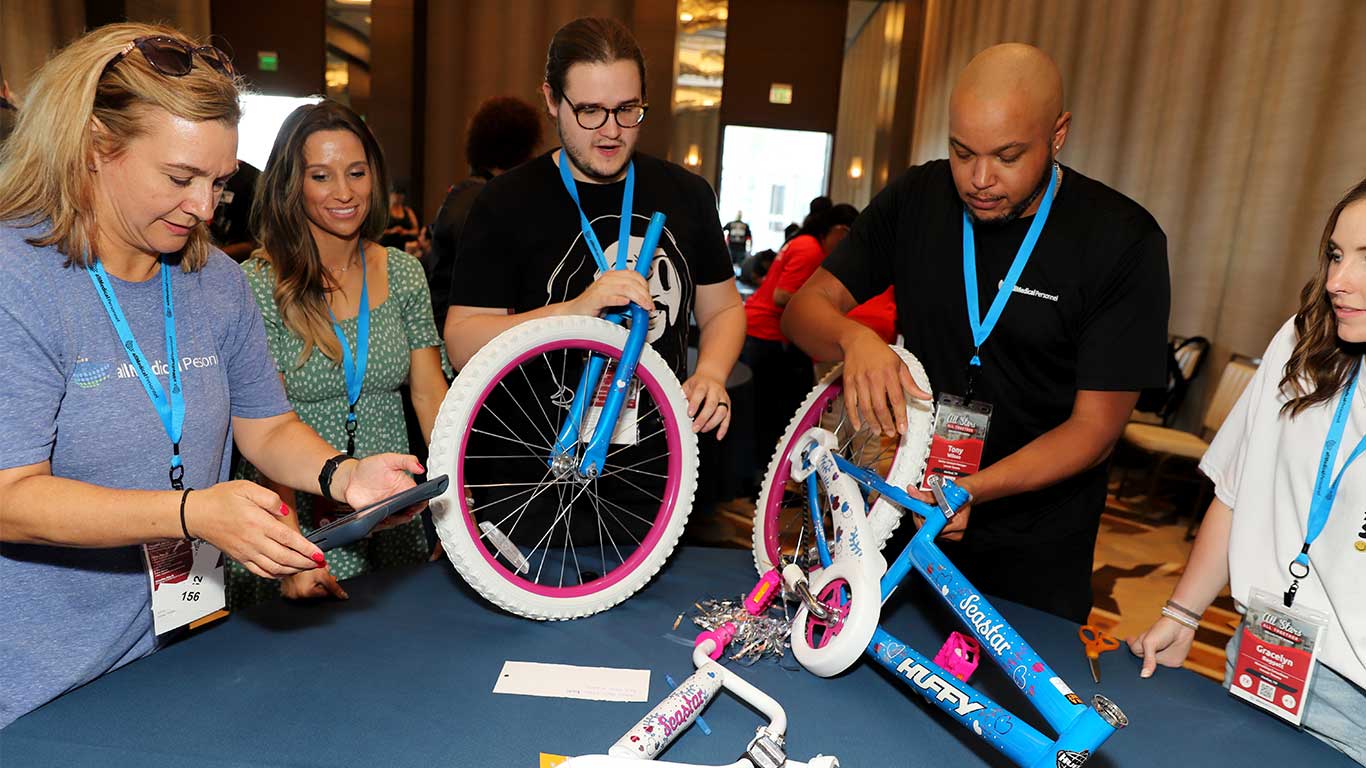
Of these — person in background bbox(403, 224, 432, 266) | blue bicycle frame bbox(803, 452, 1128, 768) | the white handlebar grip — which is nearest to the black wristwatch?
the white handlebar grip

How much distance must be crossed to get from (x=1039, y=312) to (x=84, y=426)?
1566 mm

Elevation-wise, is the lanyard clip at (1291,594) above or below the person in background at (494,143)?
below

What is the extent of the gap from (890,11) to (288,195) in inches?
383

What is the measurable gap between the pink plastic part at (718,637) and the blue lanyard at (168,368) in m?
0.79

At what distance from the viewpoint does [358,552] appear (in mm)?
1990

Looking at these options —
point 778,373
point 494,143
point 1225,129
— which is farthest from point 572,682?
point 1225,129

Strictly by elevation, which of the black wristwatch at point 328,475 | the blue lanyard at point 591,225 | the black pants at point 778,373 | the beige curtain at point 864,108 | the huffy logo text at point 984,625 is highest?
the beige curtain at point 864,108

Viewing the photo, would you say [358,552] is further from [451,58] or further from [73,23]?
[451,58]

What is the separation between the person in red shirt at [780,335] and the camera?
15.8 feet

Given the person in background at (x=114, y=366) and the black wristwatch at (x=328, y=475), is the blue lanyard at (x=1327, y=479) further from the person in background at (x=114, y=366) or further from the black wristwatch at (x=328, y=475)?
the black wristwatch at (x=328, y=475)

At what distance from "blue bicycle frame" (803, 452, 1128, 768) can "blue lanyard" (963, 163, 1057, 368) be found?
40cm

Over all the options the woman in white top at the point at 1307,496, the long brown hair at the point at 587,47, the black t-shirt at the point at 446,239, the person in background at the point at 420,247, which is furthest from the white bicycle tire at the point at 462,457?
the person in background at the point at 420,247

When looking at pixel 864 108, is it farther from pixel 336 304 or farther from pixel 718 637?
pixel 718 637

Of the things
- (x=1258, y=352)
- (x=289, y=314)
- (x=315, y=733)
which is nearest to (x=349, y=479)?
(x=315, y=733)
